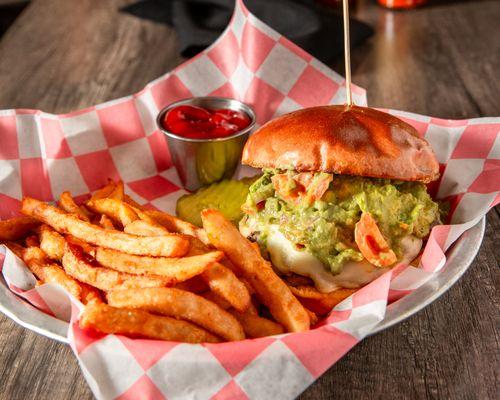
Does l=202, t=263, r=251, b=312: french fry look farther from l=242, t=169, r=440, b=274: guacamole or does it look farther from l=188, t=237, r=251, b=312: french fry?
l=242, t=169, r=440, b=274: guacamole

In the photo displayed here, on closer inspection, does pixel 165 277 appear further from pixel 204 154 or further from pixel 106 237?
pixel 204 154

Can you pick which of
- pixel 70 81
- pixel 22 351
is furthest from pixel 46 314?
pixel 70 81

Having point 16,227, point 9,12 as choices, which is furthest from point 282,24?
point 9,12

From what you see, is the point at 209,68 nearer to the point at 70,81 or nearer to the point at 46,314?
the point at 70,81

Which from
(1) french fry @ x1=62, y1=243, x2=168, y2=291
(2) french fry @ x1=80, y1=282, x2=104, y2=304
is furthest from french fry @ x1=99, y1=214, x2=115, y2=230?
(2) french fry @ x1=80, y1=282, x2=104, y2=304

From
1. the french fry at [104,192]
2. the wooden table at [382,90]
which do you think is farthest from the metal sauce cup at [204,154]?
the wooden table at [382,90]

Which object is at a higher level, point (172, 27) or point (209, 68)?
point (209, 68)
